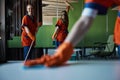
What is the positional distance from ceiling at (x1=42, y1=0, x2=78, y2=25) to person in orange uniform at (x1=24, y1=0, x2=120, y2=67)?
25.2 ft

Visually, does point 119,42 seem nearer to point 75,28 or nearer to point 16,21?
point 75,28

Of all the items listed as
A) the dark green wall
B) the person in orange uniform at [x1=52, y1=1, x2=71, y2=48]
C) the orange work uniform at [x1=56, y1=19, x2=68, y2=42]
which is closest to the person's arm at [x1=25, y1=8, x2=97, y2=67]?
the person in orange uniform at [x1=52, y1=1, x2=71, y2=48]

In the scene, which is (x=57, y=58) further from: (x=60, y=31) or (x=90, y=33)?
(x=90, y=33)

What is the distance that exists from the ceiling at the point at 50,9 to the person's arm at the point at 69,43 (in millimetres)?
7710

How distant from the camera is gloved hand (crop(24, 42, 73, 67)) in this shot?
0.57m

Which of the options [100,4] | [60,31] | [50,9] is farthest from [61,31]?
[100,4]

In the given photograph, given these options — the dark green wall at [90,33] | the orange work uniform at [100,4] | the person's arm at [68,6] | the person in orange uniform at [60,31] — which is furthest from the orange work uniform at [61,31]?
the orange work uniform at [100,4]

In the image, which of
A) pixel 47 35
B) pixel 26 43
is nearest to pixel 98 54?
pixel 47 35

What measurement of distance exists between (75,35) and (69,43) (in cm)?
2

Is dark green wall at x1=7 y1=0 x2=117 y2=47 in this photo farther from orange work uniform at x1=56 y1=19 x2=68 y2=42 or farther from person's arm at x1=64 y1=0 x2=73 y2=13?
orange work uniform at x1=56 y1=19 x2=68 y2=42

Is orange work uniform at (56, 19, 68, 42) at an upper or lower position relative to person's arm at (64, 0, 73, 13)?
lower

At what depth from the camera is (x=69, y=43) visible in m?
0.59

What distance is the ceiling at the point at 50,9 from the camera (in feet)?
27.2

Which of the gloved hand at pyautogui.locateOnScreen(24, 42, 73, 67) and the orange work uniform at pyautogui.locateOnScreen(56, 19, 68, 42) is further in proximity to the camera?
the orange work uniform at pyautogui.locateOnScreen(56, 19, 68, 42)
